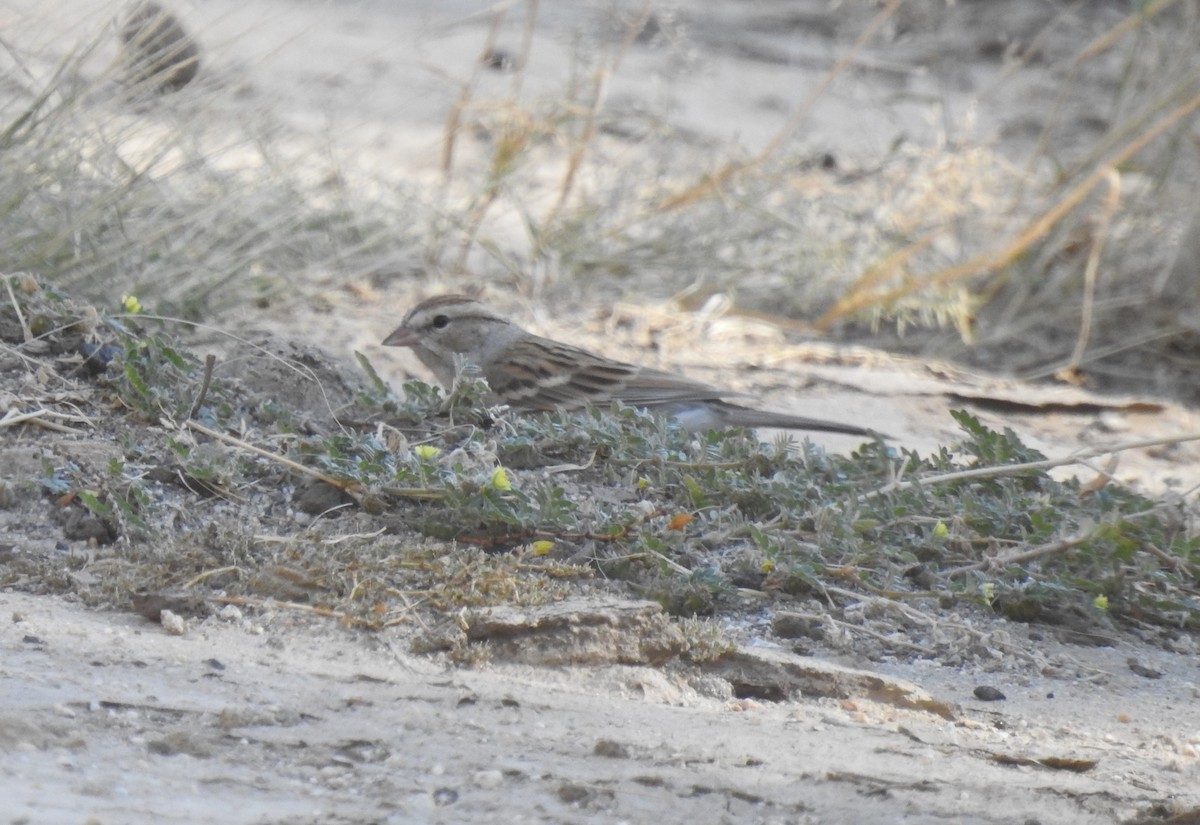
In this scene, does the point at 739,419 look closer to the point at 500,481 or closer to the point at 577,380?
the point at 577,380

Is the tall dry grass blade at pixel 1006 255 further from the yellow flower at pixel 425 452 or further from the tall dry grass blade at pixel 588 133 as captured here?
the yellow flower at pixel 425 452

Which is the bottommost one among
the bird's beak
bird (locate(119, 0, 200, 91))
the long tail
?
the long tail

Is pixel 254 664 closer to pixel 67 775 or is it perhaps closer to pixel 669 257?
pixel 67 775

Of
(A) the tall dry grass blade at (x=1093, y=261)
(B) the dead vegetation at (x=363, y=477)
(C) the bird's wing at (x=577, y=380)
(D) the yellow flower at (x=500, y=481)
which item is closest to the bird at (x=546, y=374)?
(C) the bird's wing at (x=577, y=380)

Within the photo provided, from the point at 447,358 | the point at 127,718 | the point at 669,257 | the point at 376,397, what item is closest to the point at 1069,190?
the point at 669,257

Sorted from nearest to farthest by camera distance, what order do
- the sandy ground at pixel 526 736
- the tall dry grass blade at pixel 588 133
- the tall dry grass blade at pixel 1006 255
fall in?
the sandy ground at pixel 526 736 → the tall dry grass blade at pixel 1006 255 → the tall dry grass blade at pixel 588 133

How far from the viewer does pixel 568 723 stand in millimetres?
2818

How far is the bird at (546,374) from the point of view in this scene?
16.8 ft

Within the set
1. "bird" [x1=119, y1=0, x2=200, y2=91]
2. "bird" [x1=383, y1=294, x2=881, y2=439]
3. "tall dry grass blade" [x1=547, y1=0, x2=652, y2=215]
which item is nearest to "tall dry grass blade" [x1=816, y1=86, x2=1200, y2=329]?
"tall dry grass blade" [x1=547, y1=0, x2=652, y2=215]

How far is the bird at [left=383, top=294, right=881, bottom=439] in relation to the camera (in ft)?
16.8

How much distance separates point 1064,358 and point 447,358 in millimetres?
3637

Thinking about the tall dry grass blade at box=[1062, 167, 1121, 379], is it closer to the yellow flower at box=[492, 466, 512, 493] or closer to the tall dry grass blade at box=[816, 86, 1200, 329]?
the tall dry grass blade at box=[816, 86, 1200, 329]

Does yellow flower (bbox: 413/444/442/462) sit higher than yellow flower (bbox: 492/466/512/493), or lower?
higher

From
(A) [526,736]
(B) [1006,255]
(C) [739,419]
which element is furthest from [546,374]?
(B) [1006,255]
